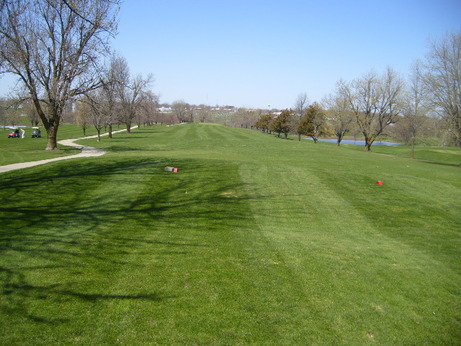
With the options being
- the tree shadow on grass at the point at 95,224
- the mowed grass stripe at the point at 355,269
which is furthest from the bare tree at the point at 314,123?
the mowed grass stripe at the point at 355,269

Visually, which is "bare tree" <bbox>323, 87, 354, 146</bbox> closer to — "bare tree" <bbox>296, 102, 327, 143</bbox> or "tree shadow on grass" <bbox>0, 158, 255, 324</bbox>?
"bare tree" <bbox>296, 102, 327, 143</bbox>

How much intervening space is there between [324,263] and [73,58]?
21.9m

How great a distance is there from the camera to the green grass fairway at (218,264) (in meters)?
3.92

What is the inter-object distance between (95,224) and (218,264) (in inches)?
135

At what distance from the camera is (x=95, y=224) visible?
7.41 m

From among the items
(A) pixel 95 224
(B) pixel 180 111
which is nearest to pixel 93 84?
(A) pixel 95 224

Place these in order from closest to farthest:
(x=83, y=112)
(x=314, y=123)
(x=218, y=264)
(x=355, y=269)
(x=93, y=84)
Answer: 1. (x=218, y=264)
2. (x=355, y=269)
3. (x=93, y=84)
4. (x=83, y=112)
5. (x=314, y=123)

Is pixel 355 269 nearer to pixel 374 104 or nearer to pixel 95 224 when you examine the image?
pixel 95 224

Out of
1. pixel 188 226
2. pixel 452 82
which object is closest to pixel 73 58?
pixel 188 226

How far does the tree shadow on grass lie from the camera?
4.50 m

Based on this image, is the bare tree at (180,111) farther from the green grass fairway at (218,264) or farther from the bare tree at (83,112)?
the green grass fairway at (218,264)

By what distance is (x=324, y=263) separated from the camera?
6.00 meters

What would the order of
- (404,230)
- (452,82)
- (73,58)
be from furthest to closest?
(452,82) → (73,58) → (404,230)

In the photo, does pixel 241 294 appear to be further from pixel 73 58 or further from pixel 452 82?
pixel 452 82
